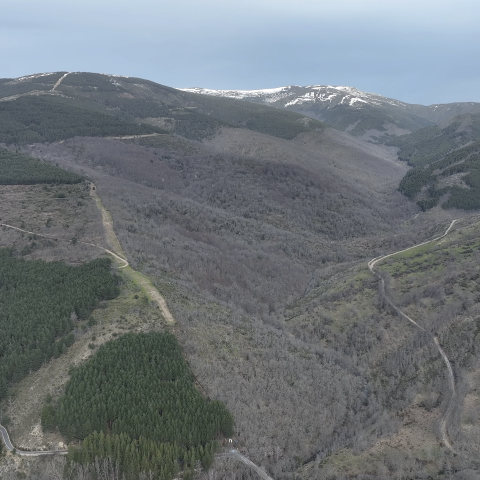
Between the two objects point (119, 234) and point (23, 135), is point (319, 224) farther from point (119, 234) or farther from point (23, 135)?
point (23, 135)

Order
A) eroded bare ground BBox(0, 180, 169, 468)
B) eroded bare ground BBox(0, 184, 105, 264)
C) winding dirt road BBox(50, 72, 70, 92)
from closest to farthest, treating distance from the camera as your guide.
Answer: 1. eroded bare ground BBox(0, 180, 169, 468)
2. eroded bare ground BBox(0, 184, 105, 264)
3. winding dirt road BBox(50, 72, 70, 92)

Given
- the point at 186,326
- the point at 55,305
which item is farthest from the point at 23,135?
the point at 186,326

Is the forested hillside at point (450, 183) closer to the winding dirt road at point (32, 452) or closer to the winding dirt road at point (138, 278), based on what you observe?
the winding dirt road at point (138, 278)

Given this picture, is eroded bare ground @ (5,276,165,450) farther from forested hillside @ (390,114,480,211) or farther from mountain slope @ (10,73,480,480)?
forested hillside @ (390,114,480,211)

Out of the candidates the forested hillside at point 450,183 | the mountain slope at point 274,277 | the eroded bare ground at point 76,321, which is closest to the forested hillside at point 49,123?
the mountain slope at point 274,277

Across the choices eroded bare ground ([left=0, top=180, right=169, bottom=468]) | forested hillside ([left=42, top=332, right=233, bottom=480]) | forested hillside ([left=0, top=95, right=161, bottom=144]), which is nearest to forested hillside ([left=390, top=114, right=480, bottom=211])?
forested hillside ([left=0, top=95, right=161, bottom=144])

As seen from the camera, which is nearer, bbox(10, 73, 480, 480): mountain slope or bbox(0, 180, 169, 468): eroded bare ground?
bbox(0, 180, 169, 468): eroded bare ground
